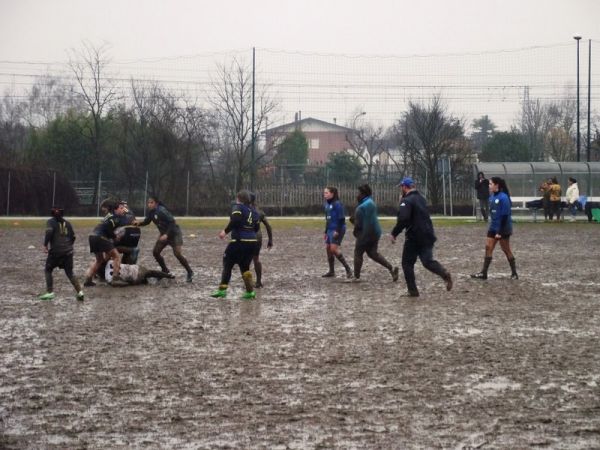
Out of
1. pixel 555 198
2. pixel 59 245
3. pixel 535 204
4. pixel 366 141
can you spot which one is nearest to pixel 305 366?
pixel 59 245

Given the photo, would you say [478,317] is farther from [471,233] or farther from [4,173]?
[4,173]

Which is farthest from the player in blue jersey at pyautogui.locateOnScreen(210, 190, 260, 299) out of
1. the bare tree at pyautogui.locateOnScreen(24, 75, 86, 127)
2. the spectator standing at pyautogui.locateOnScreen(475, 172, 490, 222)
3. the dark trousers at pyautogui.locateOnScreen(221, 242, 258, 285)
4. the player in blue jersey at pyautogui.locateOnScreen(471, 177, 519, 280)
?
the bare tree at pyautogui.locateOnScreen(24, 75, 86, 127)

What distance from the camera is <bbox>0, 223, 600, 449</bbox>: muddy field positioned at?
682 centimetres

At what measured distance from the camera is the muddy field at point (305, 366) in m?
6.82

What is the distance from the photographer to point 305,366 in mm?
9211

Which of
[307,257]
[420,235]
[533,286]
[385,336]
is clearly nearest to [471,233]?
[307,257]

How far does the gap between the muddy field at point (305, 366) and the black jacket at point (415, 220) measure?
0.92m

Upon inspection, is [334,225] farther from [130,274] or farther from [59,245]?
[59,245]

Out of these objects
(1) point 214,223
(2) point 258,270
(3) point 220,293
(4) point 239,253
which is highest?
(4) point 239,253

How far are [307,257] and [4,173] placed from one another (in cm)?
2552

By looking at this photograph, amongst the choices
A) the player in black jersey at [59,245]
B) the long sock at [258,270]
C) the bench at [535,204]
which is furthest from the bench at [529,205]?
the player in black jersey at [59,245]

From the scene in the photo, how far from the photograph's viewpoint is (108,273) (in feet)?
56.1

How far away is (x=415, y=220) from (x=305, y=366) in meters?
5.72

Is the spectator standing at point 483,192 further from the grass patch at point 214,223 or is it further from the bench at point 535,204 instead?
the bench at point 535,204
